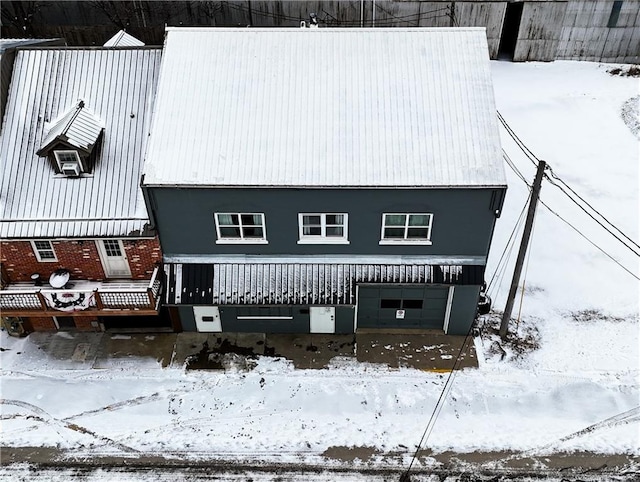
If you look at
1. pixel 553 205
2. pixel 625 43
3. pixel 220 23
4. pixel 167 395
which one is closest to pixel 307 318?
pixel 167 395

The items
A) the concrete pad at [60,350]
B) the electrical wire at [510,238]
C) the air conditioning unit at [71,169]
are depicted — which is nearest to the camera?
the air conditioning unit at [71,169]

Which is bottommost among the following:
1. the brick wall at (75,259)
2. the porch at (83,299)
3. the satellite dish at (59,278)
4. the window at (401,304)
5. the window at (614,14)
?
the window at (401,304)

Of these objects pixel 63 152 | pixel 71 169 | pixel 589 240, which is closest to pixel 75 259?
pixel 71 169

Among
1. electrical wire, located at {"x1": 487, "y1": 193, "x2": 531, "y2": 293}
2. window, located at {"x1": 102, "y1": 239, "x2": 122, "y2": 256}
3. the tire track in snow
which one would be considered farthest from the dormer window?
electrical wire, located at {"x1": 487, "y1": 193, "x2": 531, "y2": 293}

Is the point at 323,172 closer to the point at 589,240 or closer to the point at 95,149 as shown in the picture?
the point at 95,149

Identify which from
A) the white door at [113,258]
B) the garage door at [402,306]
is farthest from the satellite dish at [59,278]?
the garage door at [402,306]

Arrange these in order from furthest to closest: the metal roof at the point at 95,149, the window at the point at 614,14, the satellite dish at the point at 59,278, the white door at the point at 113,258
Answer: the window at the point at 614,14
the satellite dish at the point at 59,278
the white door at the point at 113,258
the metal roof at the point at 95,149

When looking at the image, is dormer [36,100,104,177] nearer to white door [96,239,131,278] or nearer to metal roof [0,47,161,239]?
metal roof [0,47,161,239]

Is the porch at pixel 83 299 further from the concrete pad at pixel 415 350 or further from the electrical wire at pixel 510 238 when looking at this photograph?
the electrical wire at pixel 510 238
